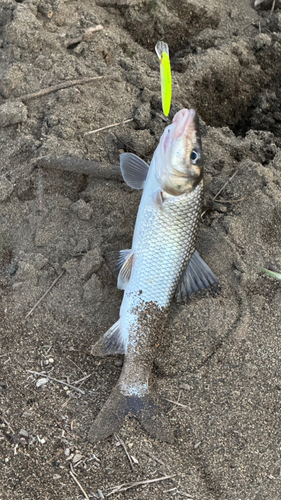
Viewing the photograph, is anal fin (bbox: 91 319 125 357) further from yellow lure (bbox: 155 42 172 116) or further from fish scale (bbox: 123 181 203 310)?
yellow lure (bbox: 155 42 172 116)

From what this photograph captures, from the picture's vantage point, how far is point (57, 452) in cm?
290

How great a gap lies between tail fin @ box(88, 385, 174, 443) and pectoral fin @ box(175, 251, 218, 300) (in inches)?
30.6

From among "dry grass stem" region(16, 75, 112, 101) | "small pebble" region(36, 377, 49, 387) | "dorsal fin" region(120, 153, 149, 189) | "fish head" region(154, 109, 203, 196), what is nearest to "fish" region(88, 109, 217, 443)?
"fish head" region(154, 109, 203, 196)

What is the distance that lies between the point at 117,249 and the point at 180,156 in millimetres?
884

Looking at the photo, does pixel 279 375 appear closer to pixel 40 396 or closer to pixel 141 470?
pixel 141 470

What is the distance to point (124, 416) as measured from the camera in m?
3.09

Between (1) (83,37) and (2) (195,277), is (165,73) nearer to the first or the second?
(1) (83,37)

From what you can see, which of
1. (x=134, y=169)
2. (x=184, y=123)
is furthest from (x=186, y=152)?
(x=134, y=169)

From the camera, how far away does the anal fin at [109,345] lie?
3.30 m

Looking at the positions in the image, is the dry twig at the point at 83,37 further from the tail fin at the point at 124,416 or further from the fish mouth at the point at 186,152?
the tail fin at the point at 124,416

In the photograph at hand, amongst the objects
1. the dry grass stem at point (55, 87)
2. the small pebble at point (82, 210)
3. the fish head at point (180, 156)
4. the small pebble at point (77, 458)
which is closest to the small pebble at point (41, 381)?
the small pebble at point (77, 458)

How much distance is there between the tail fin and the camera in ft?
9.90

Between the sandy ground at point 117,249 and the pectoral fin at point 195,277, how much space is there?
167 mm

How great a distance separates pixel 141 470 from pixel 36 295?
1.39 meters
